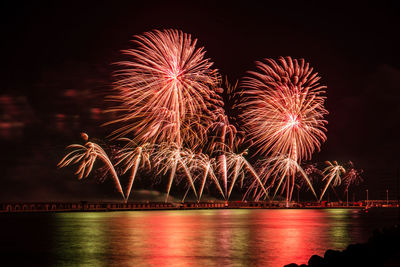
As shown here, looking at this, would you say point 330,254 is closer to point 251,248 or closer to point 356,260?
point 356,260

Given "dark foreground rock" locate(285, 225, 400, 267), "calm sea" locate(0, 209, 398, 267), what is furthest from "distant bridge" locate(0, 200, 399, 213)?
"dark foreground rock" locate(285, 225, 400, 267)

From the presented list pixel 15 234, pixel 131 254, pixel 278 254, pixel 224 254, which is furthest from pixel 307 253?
pixel 15 234

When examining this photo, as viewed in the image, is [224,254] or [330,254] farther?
[224,254]

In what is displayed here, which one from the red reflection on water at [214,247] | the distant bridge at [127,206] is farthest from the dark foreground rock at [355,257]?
the distant bridge at [127,206]

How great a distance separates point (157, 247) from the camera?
26.3m

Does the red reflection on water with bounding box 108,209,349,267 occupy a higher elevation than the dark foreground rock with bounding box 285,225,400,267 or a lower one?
lower

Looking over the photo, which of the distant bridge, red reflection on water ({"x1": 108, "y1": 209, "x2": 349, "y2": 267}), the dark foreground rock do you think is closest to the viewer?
the dark foreground rock

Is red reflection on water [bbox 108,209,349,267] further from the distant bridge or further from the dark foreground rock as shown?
the distant bridge

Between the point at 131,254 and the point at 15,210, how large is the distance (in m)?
58.0

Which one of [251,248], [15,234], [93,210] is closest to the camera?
[251,248]

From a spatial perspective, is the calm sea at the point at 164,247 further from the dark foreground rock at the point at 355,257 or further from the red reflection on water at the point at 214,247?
the dark foreground rock at the point at 355,257

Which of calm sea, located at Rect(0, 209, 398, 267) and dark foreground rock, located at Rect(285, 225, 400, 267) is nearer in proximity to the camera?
dark foreground rock, located at Rect(285, 225, 400, 267)

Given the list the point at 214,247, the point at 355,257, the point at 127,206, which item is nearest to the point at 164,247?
the point at 214,247

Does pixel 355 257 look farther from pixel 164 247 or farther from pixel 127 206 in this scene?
pixel 127 206
